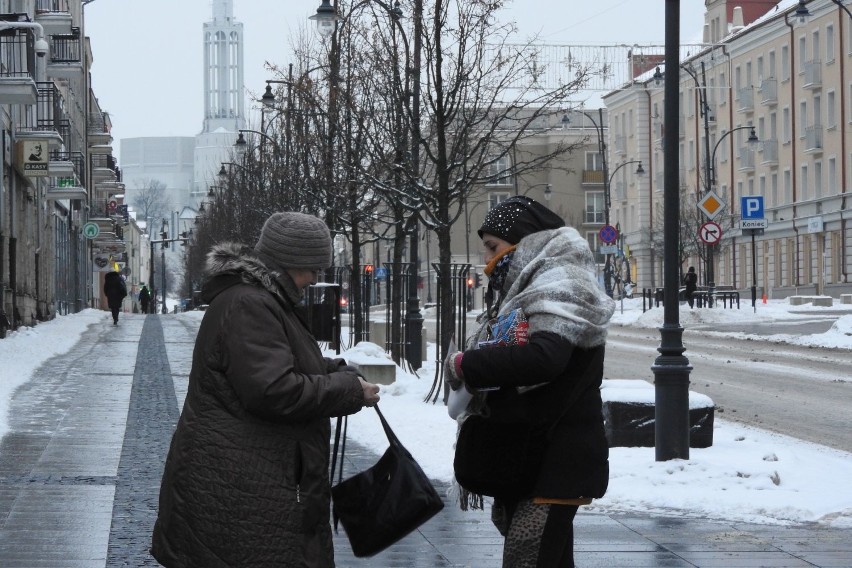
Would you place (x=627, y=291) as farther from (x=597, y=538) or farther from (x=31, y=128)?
(x=597, y=538)

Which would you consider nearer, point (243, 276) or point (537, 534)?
point (243, 276)

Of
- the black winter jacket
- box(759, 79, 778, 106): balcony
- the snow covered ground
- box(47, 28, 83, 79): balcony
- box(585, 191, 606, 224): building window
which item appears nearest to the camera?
the black winter jacket

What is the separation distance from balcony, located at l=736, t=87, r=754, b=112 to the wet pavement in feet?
207

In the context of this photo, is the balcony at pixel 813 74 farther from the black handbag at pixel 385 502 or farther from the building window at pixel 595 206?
the black handbag at pixel 385 502

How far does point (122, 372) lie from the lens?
21703mm

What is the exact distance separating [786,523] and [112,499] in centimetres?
406

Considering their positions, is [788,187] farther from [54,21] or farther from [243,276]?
[243,276]

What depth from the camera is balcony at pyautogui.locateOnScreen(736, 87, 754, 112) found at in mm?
74188

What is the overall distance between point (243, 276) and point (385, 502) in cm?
81

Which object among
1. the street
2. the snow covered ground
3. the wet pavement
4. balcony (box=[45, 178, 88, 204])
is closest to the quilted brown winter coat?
the wet pavement

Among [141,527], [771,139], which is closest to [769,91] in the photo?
[771,139]

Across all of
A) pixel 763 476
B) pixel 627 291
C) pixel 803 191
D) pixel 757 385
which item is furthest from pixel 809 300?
pixel 763 476

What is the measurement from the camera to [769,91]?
7169 cm

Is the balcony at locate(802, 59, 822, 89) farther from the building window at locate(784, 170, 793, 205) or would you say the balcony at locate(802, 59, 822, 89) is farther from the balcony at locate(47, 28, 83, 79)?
the balcony at locate(47, 28, 83, 79)
